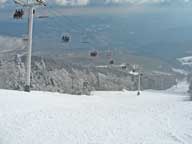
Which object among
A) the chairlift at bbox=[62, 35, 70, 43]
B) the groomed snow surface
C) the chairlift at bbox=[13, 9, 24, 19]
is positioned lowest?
the groomed snow surface

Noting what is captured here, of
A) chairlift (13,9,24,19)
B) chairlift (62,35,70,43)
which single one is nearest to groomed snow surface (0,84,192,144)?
chairlift (13,9,24,19)

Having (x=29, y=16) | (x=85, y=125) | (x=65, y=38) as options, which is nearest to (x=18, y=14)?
(x=29, y=16)

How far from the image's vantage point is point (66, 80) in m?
96.9

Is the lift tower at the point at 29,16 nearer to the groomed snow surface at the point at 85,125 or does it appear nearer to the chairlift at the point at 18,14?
the chairlift at the point at 18,14

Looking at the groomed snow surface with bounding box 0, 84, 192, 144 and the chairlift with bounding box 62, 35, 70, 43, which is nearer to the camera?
the groomed snow surface with bounding box 0, 84, 192, 144

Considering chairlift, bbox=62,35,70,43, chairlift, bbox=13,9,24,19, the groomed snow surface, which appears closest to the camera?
the groomed snow surface

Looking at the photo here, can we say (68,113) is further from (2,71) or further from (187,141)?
(2,71)

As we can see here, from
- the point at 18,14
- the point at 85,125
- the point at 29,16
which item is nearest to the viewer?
the point at 85,125

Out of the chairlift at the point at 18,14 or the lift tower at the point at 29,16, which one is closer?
the chairlift at the point at 18,14

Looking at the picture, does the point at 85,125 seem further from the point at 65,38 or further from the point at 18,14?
the point at 65,38

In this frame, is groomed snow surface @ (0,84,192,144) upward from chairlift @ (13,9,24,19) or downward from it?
downward

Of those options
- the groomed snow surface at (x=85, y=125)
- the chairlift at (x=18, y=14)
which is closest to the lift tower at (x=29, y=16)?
the chairlift at (x=18, y=14)

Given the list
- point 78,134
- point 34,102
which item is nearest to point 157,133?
point 78,134

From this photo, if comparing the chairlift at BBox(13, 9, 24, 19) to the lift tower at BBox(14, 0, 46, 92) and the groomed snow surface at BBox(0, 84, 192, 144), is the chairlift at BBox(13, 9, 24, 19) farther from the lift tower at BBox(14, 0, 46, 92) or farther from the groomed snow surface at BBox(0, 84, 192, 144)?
the groomed snow surface at BBox(0, 84, 192, 144)
